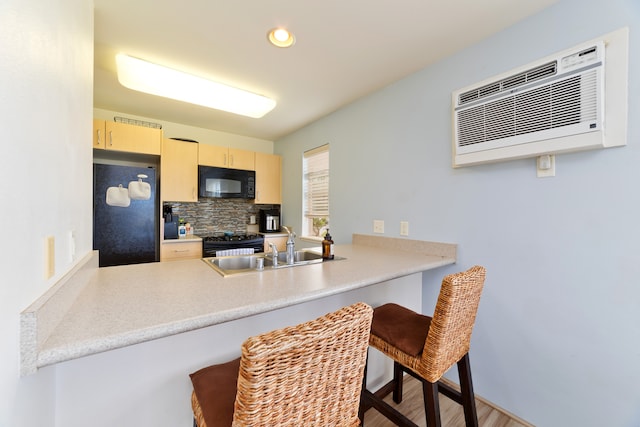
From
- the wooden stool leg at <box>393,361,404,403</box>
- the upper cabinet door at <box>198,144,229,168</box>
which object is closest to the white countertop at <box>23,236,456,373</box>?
the wooden stool leg at <box>393,361,404,403</box>

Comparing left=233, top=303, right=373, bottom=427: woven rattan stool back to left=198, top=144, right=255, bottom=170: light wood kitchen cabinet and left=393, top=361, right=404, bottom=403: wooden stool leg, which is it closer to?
left=393, top=361, right=404, bottom=403: wooden stool leg

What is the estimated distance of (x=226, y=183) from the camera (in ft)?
11.4

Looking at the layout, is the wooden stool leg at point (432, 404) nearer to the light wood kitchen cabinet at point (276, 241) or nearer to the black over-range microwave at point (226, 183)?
the light wood kitchen cabinet at point (276, 241)

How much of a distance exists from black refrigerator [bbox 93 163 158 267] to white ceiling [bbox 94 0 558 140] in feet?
2.60

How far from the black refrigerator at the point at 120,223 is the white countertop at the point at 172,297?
1.43 metres

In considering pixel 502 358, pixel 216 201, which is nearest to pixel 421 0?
pixel 502 358

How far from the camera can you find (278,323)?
1.28 metres

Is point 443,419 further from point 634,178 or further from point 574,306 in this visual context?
point 634,178

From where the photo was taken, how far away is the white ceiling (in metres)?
1.43

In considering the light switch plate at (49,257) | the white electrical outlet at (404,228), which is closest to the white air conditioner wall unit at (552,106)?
the white electrical outlet at (404,228)

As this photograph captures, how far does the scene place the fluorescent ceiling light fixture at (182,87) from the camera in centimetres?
192

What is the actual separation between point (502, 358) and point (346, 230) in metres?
1.60

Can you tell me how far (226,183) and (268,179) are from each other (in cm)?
64

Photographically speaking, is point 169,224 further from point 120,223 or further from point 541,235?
point 541,235
